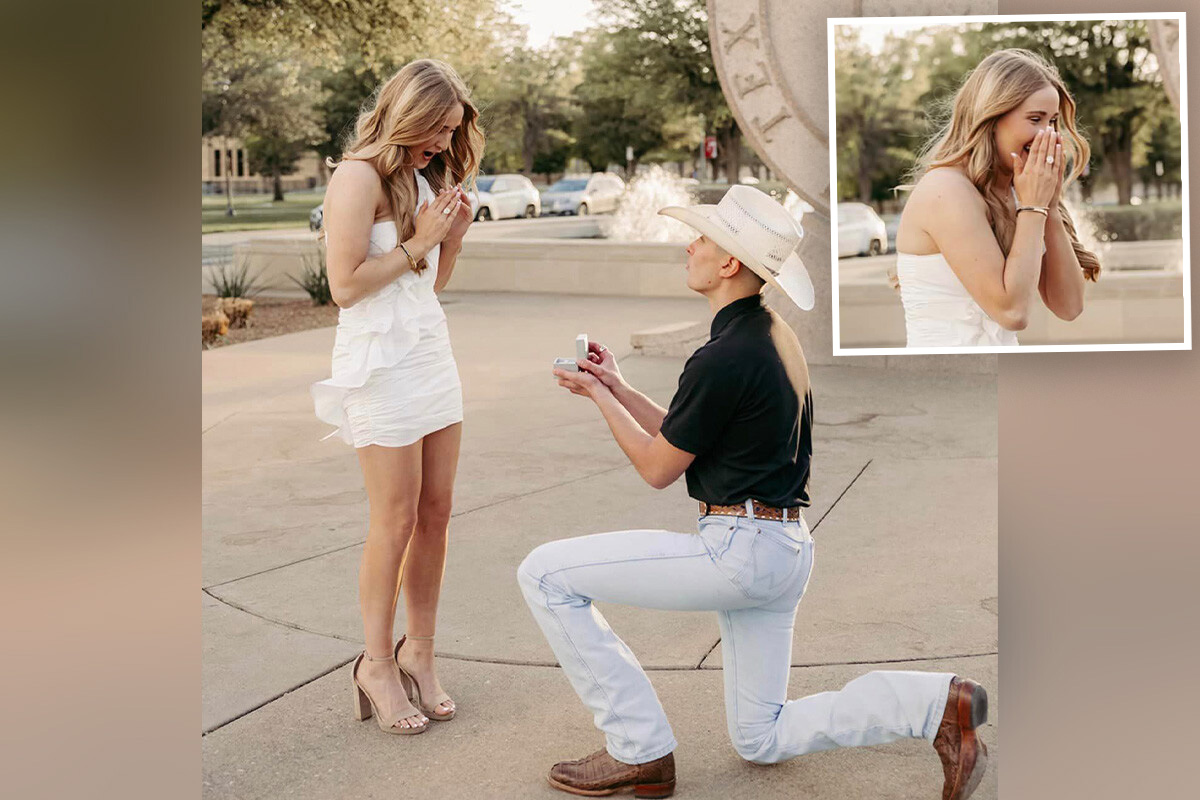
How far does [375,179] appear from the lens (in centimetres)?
341

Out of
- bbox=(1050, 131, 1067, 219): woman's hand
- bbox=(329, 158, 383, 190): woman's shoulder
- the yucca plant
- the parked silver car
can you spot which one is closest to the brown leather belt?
bbox=(1050, 131, 1067, 219): woman's hand

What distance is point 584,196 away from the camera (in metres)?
33.0

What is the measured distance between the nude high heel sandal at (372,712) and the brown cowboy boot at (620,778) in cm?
50

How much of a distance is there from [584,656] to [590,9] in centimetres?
4154

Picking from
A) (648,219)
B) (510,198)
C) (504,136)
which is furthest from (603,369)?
(504,136)

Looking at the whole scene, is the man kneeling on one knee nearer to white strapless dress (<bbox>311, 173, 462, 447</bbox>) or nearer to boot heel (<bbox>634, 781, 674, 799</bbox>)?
boot heel (<bbox>634, 781, 674, 799</bbox>)

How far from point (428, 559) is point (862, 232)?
1.89m

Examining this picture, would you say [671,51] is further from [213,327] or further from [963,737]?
[963,737]

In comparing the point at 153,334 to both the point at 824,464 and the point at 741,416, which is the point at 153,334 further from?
the point at 824,464

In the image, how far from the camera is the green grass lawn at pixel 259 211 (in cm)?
3362

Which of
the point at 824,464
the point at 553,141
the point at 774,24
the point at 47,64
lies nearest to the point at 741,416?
the point at 47,64

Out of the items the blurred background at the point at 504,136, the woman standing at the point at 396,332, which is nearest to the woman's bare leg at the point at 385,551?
the woman standing at the point at 396,332

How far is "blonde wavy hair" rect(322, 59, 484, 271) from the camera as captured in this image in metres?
3.35

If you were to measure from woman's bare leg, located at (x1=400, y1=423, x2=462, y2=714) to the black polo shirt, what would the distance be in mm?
785
